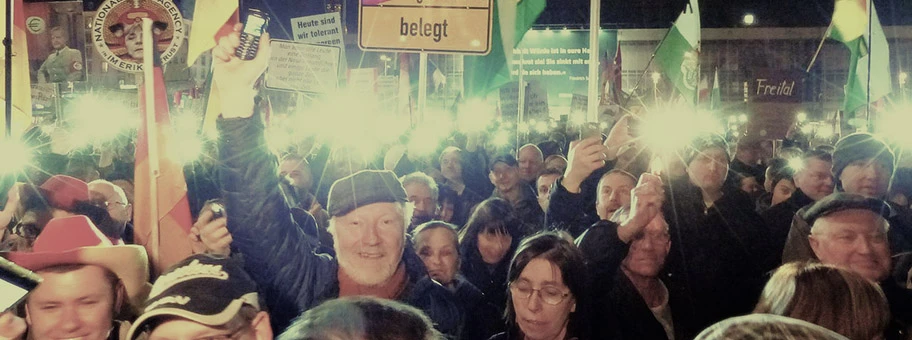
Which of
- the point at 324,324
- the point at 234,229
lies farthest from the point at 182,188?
the point at 324,324

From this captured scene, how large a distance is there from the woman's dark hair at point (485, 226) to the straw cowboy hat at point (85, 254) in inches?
88.6

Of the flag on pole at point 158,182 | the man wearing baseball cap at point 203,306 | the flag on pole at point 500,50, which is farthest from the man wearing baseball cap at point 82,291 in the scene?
the flag on pole at point 500,50

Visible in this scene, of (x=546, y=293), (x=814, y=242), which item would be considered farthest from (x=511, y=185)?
(x=546, y=293)

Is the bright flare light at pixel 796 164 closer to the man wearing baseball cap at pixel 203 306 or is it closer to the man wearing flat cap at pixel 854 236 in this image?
the man wearing flat cap at pixel 854 236

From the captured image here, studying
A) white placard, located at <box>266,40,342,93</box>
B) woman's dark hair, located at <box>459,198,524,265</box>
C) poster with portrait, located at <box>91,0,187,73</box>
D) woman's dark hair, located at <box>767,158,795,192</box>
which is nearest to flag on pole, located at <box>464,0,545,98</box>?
white placard, located at <box>266,40,342,93</box>

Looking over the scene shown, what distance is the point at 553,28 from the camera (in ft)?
132

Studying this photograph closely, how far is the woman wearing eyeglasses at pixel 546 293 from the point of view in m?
3.90

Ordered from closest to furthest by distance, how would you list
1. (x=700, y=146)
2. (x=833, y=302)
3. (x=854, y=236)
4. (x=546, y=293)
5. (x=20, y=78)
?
(x=833, y=302), (x=546, y=293), (x=854, y=236), (x=20, y=78), (x=700, y=146)

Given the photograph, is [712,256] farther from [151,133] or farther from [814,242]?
[151,133]

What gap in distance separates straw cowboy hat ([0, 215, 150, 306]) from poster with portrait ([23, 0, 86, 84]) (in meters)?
6.66

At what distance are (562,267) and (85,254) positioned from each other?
1.77 meters

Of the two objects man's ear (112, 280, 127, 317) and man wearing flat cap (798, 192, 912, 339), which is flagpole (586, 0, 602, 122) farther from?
man's ear (112, 280, 127, 317)

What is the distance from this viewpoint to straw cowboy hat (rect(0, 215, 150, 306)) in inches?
125

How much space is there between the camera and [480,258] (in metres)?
5.40
